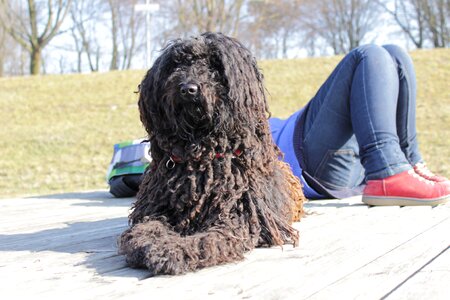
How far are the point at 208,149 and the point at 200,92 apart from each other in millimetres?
265

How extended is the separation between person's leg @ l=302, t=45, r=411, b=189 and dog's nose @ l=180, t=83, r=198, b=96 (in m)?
1.76

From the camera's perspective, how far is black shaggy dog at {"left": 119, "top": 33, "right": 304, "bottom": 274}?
8.20 feet

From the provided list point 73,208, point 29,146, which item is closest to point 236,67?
point 73,208

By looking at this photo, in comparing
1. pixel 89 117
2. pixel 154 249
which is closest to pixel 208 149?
pixel 154 249

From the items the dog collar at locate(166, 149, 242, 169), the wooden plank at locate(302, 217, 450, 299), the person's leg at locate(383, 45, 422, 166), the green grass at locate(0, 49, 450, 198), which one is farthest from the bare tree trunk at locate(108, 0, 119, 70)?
the wooden plank at locate(302, 217, 450, 299)

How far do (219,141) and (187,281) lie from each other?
773 mm

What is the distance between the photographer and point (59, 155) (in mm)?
12328

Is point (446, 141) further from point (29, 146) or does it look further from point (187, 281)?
point (187, 281)

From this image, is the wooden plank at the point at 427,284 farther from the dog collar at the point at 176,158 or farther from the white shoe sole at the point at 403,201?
the white shoe sole at the point at 403,201

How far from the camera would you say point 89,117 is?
1570 centimetres

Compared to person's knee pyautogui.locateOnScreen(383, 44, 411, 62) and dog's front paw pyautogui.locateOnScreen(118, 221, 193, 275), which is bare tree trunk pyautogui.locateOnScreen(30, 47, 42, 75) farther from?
dog's front paw pyautogui.locateOnScreen(118, 221, 193, 275)

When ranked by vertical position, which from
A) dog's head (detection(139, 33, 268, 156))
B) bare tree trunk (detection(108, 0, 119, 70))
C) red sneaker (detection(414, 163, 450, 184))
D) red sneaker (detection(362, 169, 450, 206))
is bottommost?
red sneaker (detection(362, 169, 450, 206))

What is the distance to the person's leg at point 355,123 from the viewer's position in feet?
A: 12.5

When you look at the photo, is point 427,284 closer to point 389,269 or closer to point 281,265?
point 389,269
